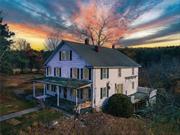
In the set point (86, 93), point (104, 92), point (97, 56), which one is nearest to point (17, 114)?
point (86, 93)

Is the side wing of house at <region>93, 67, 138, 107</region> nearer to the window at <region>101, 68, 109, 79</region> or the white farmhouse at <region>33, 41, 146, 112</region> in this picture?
the white farmhouse at <region>33, 41, 146, 112</region>

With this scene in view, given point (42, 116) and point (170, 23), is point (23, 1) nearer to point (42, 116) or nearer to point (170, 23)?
point (42, 116)

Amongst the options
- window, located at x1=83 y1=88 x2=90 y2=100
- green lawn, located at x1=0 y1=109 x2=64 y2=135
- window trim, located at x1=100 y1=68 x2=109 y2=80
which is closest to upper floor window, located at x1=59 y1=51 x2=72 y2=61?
window trim, located at x1=100 y1=68 x2=109 y2=80

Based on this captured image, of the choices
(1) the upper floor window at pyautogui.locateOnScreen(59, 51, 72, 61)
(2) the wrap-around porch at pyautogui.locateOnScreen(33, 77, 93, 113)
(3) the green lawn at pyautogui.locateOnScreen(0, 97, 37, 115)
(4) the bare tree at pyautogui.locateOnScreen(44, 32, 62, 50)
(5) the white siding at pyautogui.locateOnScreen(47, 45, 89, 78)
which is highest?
(4) the bare tree at pyautogui.locateOnScreen(44, 32, 62, 50)

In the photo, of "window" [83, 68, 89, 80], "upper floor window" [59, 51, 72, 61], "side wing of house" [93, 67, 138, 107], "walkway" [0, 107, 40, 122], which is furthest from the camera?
"upper floor window" [59, 51, 72, 61]

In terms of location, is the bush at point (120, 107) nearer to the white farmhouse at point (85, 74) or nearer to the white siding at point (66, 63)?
the white farmhouse at point (85, 74)

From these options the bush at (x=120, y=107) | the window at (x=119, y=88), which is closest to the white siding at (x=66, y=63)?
the bush at (x=120, y=107)

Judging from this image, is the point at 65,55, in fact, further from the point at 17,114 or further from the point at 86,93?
the point at 17,114
